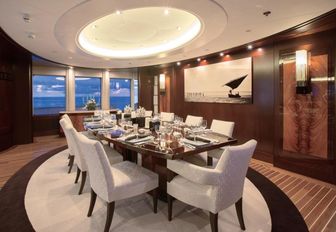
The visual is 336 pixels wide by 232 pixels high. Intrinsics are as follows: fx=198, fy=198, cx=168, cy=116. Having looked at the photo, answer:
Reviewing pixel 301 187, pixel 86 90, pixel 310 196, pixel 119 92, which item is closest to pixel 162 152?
pixel 310 196

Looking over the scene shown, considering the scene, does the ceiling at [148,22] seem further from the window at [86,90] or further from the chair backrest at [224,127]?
the window at [86,90]

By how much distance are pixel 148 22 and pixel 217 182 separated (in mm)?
3320

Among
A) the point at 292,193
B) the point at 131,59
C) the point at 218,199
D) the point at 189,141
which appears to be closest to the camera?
the point at 218,199

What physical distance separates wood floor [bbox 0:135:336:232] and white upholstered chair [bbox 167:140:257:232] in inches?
38.1

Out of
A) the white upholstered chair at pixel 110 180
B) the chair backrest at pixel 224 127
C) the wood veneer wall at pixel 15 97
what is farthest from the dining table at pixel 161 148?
the wood veneer wall at pixel 15 97

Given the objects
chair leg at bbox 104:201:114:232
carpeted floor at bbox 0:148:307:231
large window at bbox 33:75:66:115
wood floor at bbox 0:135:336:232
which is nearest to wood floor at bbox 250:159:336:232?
wood floor at bbox 0:135:336:232

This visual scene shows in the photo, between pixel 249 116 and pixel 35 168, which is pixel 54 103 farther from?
pixel 249 116

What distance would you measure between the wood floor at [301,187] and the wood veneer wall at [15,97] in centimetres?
69

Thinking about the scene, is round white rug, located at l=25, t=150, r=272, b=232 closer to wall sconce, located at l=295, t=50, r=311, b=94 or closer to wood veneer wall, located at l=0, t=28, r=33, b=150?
wall sconce, located at l=295, t=50, r=311, b=94

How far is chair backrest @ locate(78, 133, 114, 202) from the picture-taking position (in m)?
1.84

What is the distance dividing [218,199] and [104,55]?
5.13m

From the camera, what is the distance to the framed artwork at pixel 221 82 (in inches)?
186

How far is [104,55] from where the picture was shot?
222 inches

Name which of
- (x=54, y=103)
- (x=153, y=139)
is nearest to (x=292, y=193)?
(x=153, y=139)
